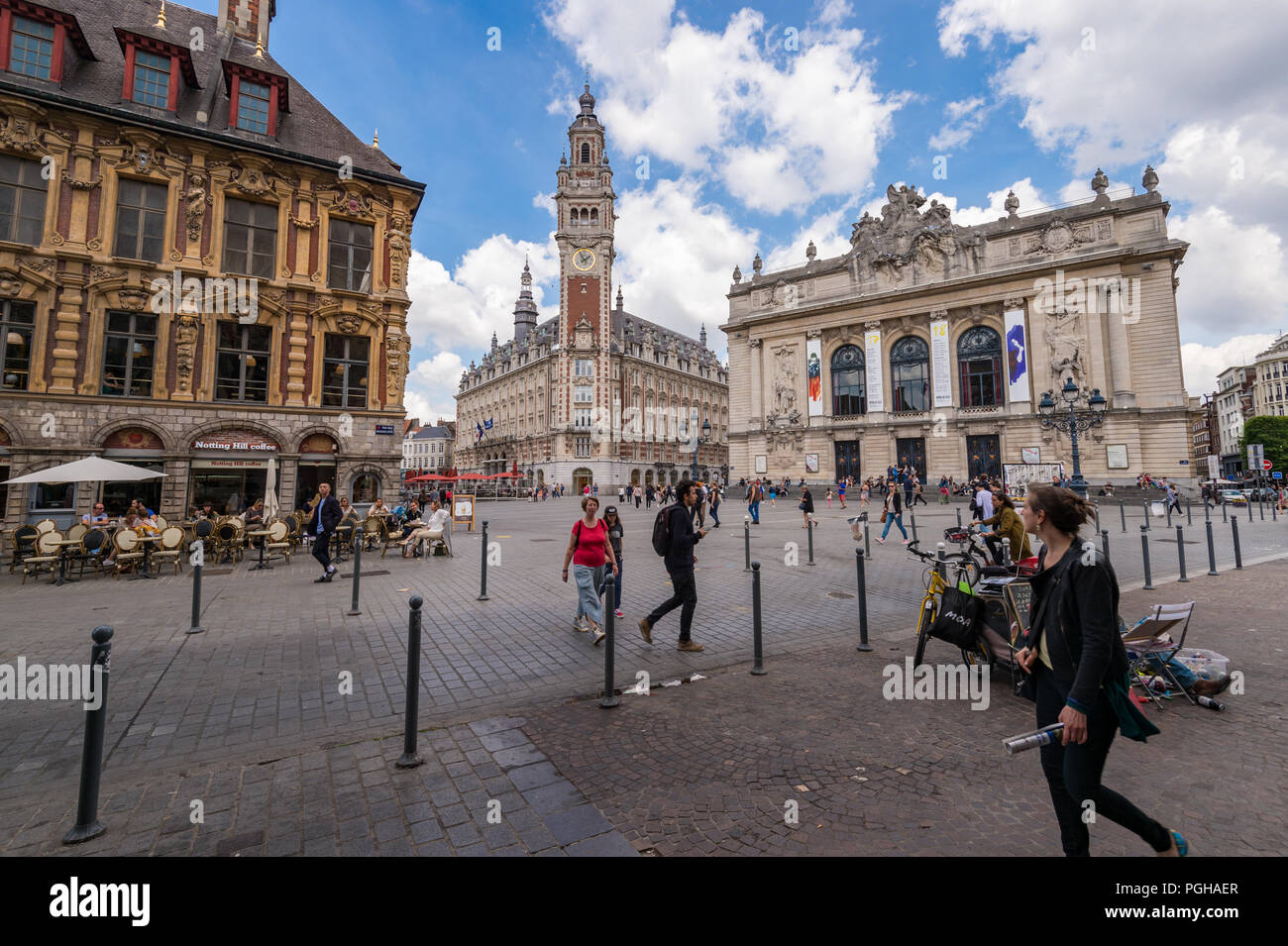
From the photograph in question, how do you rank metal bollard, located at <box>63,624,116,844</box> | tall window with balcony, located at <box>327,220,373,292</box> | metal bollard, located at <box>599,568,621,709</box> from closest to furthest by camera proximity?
metal bollard, located at <box>63,624,116,844</box> < metal bollard, located at <box>599,568,621,709</box> < tall window with balcony, located at <box>327,220,373,292</box>

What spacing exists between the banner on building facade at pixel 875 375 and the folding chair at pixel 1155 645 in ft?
139

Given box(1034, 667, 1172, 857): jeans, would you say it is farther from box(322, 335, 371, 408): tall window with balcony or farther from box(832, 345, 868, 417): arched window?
box(832, 345, 868, 417): arched window

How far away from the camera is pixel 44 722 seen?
455cm

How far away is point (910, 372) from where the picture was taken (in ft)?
143

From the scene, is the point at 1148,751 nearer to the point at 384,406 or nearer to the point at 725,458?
the point at 384,406

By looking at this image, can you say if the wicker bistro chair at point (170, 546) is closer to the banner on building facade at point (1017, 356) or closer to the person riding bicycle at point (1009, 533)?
the person riding bicycle at point (1009, 533)

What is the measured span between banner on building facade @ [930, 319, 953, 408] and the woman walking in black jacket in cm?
4407

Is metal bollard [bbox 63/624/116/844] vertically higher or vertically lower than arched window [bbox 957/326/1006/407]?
lower

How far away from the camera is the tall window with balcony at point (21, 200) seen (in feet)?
48.0

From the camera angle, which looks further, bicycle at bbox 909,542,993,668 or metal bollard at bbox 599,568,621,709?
bicycle at bbox 909,542,993,668

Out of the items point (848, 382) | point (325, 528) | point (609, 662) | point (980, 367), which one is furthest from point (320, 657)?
point (980, 367)

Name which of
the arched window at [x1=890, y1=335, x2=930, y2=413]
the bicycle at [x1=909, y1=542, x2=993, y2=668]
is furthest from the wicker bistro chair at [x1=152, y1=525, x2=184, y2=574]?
the arched window at [x1=890, y1=335, x2=930, y2=413]

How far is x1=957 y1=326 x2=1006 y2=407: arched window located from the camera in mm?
40281

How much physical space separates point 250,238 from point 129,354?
512 cm
